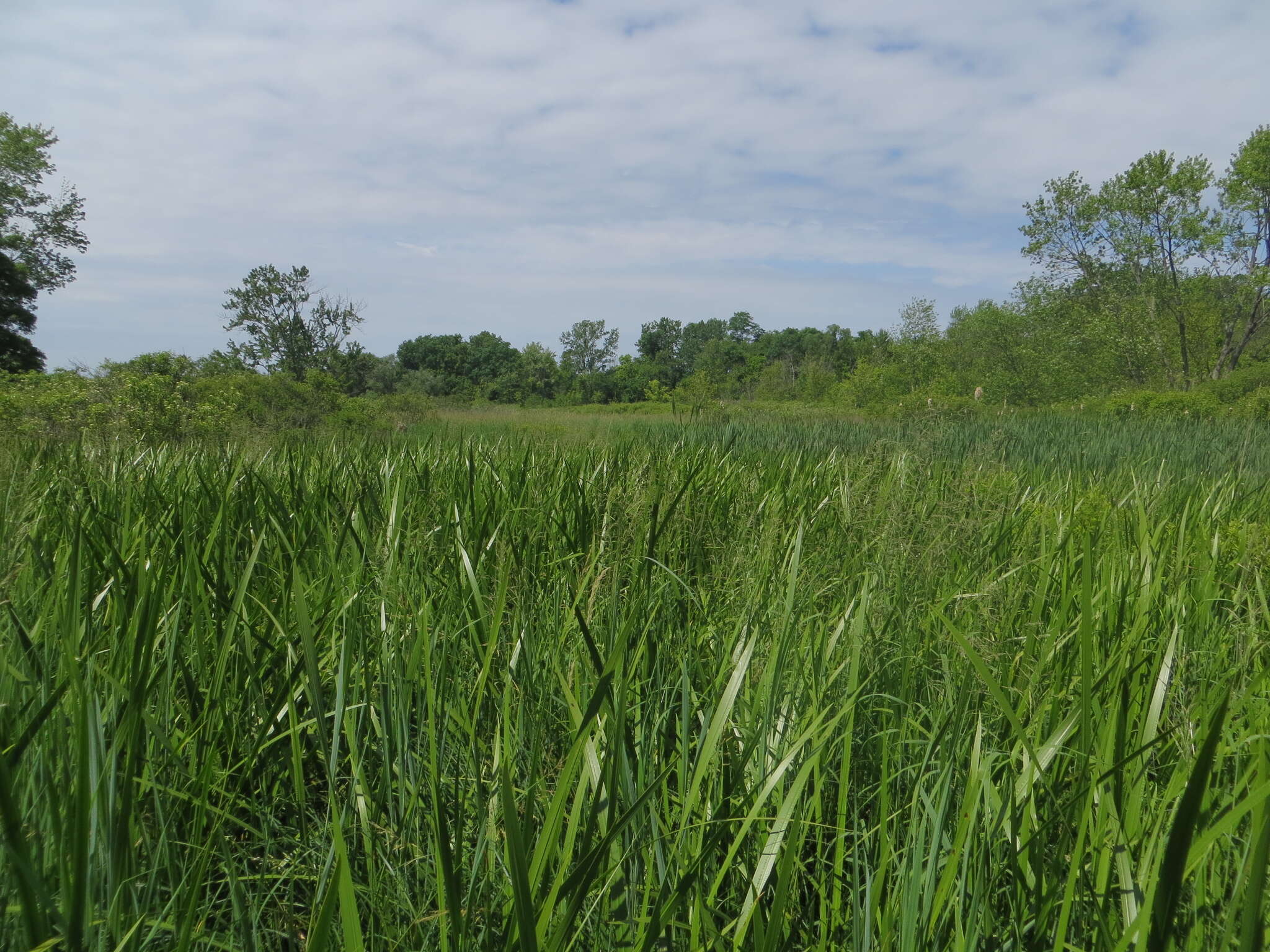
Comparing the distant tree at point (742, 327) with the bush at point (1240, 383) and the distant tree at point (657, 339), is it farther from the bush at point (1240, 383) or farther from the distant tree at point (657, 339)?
the bush at point (1240, 383)

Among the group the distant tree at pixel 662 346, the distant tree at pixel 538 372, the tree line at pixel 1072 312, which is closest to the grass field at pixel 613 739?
the tree line at pixel 1072 312

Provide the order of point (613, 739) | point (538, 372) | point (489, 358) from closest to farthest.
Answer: point (613, 739) < point (538, 372) < point (489, 358)

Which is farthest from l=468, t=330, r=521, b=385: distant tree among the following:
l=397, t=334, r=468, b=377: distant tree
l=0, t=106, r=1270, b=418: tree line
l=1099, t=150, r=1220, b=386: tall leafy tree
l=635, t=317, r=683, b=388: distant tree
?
l=1099, t=150, r=1220, b=386: tall leafy tree

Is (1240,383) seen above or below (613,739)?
above

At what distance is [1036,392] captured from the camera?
33.7m

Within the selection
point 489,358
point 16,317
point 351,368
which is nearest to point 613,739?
point 351,368

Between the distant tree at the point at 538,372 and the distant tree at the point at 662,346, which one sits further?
the distant tree at the point at 662,346

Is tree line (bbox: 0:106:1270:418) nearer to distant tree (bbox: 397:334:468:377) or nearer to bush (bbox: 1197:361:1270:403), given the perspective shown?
bush (bbox: 1197:361:1270:403)

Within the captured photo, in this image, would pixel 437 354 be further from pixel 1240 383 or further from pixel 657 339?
pixel 1240 383

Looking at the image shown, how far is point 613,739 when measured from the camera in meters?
0.83

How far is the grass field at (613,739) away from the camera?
32.1 inches

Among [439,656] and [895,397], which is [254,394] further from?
[895,397]

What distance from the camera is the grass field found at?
0.82 metres

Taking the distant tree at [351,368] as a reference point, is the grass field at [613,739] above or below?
below
